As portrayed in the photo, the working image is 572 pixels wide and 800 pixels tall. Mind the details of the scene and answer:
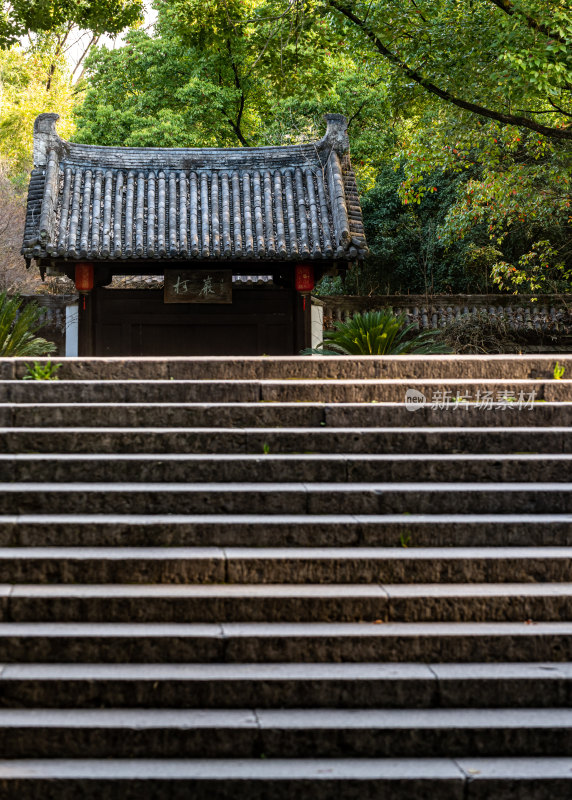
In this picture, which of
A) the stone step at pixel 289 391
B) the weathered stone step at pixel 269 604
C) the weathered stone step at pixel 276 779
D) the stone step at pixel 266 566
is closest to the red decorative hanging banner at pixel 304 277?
the stone step at pixel 289 391

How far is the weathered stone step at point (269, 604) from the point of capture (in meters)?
4.32

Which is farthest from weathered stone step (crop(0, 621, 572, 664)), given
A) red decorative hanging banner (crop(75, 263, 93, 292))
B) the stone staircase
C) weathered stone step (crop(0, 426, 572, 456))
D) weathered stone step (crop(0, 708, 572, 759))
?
red decorative hanging banner (crop(75, 263, 93, 292))

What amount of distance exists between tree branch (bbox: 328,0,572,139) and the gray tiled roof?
1557 mm

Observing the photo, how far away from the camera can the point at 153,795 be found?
3.48m

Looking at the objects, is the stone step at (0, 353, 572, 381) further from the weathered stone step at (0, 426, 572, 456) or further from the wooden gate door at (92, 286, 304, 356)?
the wooden gate door at (92, 286, 304, 356)

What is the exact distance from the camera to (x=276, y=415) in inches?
233

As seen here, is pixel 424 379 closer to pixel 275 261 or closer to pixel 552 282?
pixel 275 261

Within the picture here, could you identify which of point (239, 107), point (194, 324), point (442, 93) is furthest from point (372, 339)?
point (239, 107)

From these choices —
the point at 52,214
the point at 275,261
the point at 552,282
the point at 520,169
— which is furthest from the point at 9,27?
the point at 552,282

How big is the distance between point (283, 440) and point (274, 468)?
12.4 inches

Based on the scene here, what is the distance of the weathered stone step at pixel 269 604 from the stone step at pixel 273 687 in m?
0.32

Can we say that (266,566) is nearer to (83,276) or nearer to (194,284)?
(194,284)

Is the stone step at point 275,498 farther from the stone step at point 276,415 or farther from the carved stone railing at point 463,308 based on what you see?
the carved stone railing at point 463,308

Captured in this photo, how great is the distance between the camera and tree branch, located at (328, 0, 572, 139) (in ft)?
38.0
